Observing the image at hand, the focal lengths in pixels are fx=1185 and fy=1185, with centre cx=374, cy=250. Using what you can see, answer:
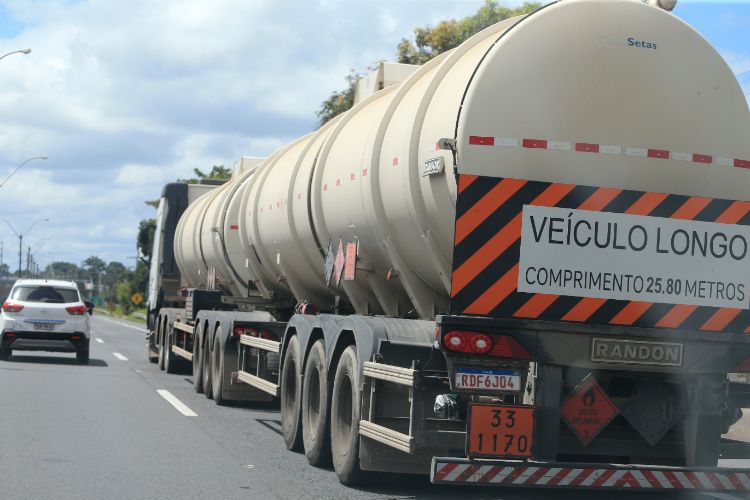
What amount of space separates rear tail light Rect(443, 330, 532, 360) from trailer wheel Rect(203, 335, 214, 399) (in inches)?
380

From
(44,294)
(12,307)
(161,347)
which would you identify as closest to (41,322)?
(12,307)

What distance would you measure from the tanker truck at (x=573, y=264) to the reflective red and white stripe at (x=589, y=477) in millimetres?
11

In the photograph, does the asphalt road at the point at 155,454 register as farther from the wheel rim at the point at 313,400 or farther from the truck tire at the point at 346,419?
the wheel rim at the point at 313,400

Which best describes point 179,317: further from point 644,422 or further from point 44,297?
point 644,422

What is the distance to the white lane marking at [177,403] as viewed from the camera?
1464 cm

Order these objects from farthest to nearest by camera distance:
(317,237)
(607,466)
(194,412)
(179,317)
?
(179,317), (194,412), (317,237), (607,466)

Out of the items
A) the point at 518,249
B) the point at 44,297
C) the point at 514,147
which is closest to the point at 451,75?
the point at 514,147

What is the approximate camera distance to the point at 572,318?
7.70m

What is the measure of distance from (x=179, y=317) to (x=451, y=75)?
13.1 meters

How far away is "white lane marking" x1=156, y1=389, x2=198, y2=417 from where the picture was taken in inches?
576

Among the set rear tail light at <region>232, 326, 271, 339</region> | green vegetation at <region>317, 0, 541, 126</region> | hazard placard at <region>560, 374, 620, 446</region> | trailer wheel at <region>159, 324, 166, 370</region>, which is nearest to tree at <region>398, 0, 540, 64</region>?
green vegetation at <region>317, 0, 541, 126</region>

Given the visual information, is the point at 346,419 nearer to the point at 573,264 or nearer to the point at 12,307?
the point at 573,264

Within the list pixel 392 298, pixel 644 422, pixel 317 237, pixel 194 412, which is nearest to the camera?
pixel 644 422

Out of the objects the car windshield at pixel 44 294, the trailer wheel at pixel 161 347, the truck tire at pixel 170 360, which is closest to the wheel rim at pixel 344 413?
the truck tire at pixel 170 360
